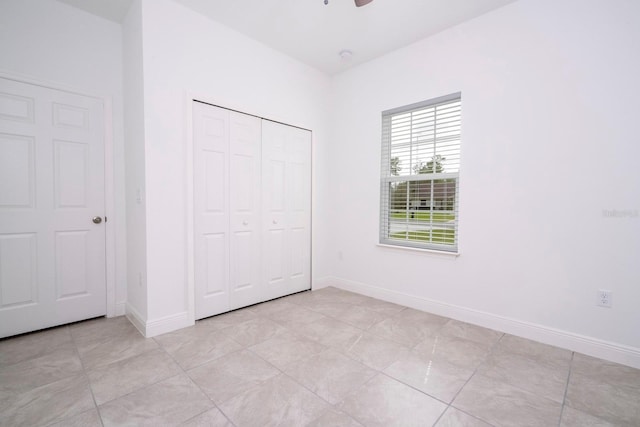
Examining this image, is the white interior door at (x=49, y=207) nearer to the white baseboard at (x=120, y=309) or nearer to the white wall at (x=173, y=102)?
the white baseboard at (x=120, y=309)

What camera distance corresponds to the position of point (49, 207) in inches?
99.2

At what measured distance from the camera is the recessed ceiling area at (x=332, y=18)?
247cm

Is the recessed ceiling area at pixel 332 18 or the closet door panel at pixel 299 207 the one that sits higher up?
the recessed ceiling area at pixel 332 18

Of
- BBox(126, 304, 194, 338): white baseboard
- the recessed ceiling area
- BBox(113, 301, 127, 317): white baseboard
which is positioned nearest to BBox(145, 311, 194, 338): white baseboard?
BBox(126, 304, 194, 338): white baseboard

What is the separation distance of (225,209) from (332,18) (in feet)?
6.90

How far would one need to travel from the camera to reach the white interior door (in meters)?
2.34

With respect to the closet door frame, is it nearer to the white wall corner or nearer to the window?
the white wall corner

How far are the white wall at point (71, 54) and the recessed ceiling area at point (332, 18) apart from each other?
171 mm

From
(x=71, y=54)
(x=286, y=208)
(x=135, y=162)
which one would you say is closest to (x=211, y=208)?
(x=135, y=162)

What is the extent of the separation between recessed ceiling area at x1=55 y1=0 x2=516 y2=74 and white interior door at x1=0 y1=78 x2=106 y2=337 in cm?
100

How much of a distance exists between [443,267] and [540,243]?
84 cm

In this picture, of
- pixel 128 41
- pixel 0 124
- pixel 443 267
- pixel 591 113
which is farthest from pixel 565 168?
pixel 0 124

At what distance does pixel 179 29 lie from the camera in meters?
2.52

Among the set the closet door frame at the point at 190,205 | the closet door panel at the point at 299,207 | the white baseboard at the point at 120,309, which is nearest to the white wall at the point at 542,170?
the closet door panel at the point at 299,207
